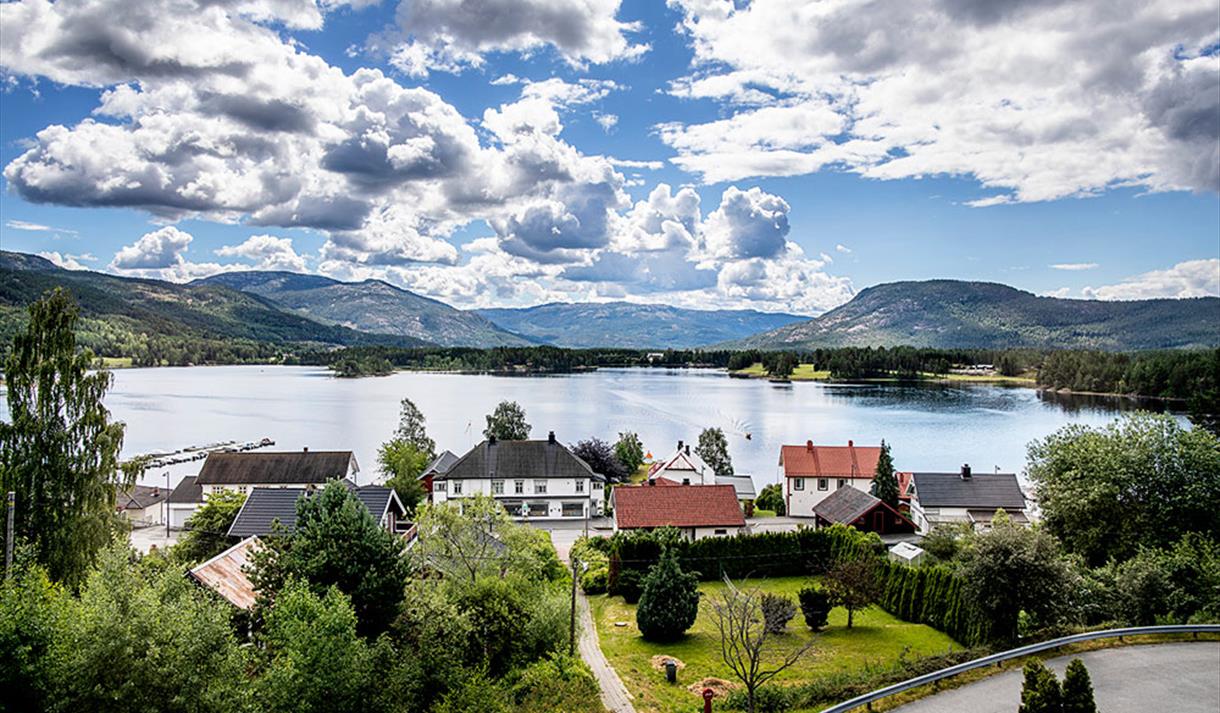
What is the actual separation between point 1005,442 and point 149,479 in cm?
8548

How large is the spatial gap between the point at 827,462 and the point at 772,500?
15.1 feet

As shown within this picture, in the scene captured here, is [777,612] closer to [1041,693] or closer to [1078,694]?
[1041,693]

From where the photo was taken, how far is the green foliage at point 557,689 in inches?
693

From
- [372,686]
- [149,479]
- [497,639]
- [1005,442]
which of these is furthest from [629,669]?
[1005,442]

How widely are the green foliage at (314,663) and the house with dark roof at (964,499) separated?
34621 millimetres

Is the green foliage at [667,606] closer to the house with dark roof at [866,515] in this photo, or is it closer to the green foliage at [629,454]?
the house with dark roof at [866,515]

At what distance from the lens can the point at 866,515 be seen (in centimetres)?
3978

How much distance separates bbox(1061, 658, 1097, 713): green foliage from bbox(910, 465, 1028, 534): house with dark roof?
96.8ft

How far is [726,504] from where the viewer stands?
3875cm

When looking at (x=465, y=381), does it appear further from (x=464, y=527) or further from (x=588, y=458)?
(x=464, y=527)

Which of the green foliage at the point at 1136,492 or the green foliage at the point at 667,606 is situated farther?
the green foliage at the point at 1136,492

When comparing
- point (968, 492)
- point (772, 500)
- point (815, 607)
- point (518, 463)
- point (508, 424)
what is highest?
point (508, 424)

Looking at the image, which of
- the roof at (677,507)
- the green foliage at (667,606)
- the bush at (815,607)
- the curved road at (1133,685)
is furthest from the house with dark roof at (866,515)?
the curved road at (1133,685)

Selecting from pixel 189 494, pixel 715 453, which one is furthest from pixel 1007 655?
pixel 189 494
